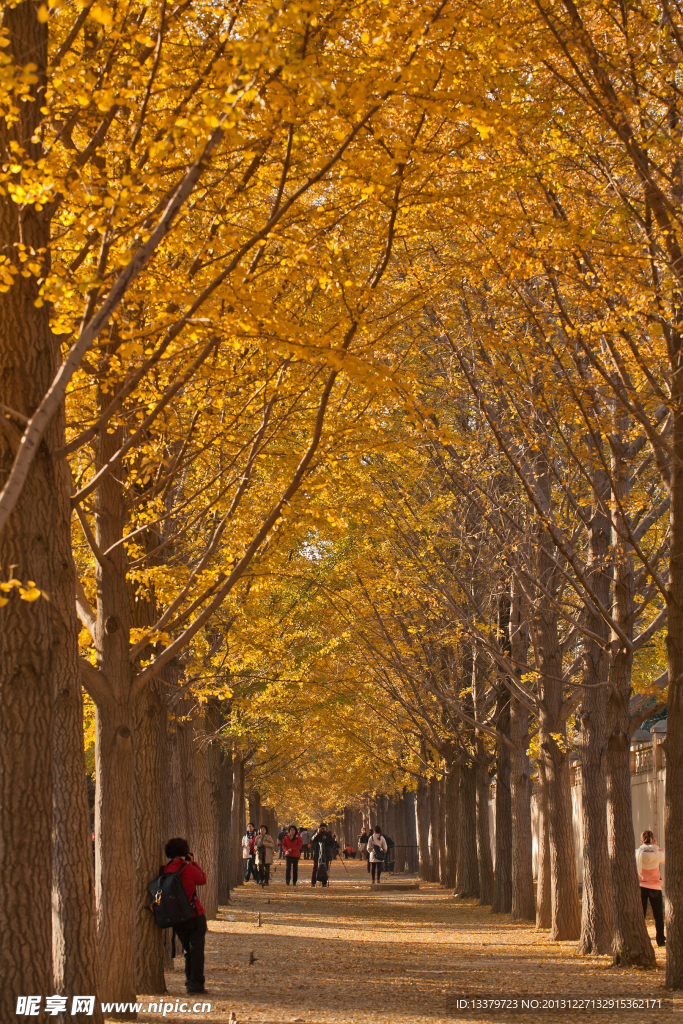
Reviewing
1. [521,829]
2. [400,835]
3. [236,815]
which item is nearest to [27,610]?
[521,829]

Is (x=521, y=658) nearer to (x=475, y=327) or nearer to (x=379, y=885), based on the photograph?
(x=475, y=327)

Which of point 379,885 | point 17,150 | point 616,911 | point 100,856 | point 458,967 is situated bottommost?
point 379,885

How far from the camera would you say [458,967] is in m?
12.6

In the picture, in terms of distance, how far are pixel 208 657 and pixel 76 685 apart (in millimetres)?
10576

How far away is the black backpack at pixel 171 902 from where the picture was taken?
9.66 m

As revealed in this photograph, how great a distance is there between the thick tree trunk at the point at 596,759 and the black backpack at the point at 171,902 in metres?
5.23

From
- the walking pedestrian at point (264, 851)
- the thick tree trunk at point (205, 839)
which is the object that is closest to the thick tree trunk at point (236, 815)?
the walking pedestrian at point (264, 851)

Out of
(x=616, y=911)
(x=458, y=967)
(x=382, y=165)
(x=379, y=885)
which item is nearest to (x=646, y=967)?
(x=616, y=911)

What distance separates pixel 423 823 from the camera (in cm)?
3862

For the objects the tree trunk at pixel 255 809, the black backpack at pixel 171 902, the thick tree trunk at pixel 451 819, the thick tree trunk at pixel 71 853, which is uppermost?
the thick tree trunk at pixel 71 853

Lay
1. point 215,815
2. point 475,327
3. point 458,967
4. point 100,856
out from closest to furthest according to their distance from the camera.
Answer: point 100,856 → point 475,327 → point 458,967 → point 215,815

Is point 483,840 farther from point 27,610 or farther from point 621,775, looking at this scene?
point 27,610

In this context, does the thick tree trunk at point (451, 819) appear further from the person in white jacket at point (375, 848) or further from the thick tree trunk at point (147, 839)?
the thick tree trunk at point (147, 839)

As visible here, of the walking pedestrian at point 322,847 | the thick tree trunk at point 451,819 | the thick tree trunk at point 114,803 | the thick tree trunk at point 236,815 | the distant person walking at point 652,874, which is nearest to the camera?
the thick tree trunk at point 114,803
